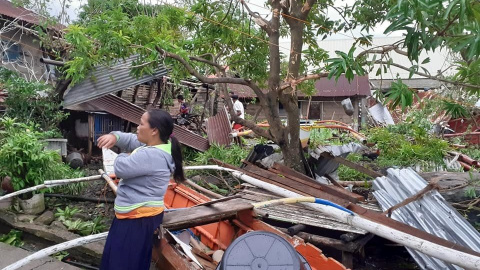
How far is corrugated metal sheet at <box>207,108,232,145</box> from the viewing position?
32.7ft

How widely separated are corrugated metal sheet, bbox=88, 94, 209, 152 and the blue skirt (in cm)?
507

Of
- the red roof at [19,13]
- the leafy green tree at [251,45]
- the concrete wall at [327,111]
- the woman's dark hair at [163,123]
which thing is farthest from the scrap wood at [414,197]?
the concrete wall at [327,111]

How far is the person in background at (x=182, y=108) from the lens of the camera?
11.5 meters

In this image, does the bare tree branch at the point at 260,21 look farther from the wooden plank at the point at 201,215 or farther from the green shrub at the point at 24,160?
the green shrub at the point at 24,160

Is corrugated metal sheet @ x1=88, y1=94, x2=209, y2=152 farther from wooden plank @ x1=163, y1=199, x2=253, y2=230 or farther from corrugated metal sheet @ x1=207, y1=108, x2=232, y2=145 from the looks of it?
wooden plank @ x1=163, y1=199, x2=253, y2=230

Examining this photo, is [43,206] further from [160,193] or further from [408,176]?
[408,176]

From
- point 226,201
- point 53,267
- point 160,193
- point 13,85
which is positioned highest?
point 13,85

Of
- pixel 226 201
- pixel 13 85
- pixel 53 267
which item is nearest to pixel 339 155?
pixel 226 201

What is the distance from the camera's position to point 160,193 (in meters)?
3.09

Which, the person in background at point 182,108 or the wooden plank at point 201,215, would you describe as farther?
the person in background at point 182,108

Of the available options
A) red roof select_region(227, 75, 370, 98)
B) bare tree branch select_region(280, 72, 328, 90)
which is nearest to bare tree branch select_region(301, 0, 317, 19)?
bare tree branch select_region(280, 72, 328, 90)

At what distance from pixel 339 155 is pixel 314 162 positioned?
Answer: 0.45 metres

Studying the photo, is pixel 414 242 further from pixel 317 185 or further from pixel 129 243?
pixel 317 185

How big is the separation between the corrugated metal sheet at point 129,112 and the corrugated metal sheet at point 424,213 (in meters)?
4.50
